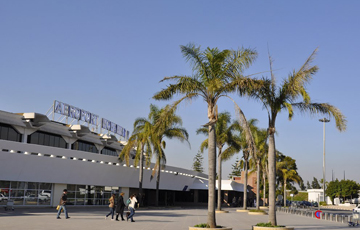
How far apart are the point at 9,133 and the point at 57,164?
4889mm

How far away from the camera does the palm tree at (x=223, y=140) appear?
43.4 meters

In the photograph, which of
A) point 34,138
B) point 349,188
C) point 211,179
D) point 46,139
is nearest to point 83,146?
point 46,139

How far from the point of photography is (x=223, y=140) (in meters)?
44.0

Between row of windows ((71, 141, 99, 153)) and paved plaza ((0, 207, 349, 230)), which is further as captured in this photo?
row of windows ((71, 141, 99, 153))

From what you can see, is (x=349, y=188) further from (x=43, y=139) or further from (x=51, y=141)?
(x=43, y=139)

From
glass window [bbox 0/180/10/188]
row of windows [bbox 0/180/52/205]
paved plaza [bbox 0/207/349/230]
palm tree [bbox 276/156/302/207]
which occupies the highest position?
palm tree [bbox 276/156/302/207]

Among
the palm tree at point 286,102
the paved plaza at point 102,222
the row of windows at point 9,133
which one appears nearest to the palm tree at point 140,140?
the row of windows at point 9,133

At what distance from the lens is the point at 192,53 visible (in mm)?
20125

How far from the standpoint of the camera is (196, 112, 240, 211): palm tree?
4344cm

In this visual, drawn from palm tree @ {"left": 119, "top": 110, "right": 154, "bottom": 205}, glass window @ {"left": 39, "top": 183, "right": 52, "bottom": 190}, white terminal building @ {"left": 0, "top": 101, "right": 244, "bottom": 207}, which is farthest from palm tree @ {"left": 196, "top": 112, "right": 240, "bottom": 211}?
glass window @ {"left": 39, "top": 183, "right": 52, "bottom": 190}

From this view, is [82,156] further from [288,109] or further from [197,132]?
[288,109]

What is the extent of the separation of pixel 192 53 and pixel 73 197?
26.6 meters

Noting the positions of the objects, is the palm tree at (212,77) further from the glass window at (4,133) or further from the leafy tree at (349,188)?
the leafy tree at (349,188)

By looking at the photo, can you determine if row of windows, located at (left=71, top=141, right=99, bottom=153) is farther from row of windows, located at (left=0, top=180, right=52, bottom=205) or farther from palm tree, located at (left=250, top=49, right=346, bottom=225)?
palm tree, located at (left=250, top=49, right=346, bottom=225)
